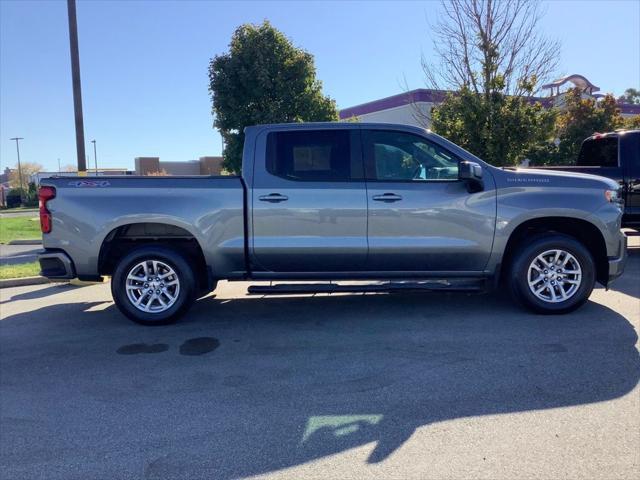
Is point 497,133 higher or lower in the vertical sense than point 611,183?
higher

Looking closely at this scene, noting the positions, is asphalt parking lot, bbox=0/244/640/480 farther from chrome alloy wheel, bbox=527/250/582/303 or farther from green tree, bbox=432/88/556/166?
green tree, bbox=432/88/556/166

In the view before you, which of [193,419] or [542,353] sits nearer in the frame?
[193,419]

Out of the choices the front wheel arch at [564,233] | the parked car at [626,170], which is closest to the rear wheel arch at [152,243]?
the front wheel arch at [564,233]

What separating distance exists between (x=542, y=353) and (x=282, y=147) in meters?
3.35

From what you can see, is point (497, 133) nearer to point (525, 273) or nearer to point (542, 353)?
point (525, 273)

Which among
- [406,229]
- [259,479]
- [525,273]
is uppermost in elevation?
[406,229]

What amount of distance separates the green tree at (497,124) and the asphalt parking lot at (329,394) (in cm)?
713

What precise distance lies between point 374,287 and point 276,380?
1.91m

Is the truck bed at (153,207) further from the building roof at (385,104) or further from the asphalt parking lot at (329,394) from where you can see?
the building roof at (385,104)

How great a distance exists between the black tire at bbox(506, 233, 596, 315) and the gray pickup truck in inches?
0.6

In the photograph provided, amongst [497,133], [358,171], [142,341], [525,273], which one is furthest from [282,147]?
[497,133]

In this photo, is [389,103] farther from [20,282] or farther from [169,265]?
[169,265]

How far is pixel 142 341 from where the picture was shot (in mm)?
5672

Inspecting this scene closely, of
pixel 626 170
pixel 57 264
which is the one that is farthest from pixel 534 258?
pixel 57 264
